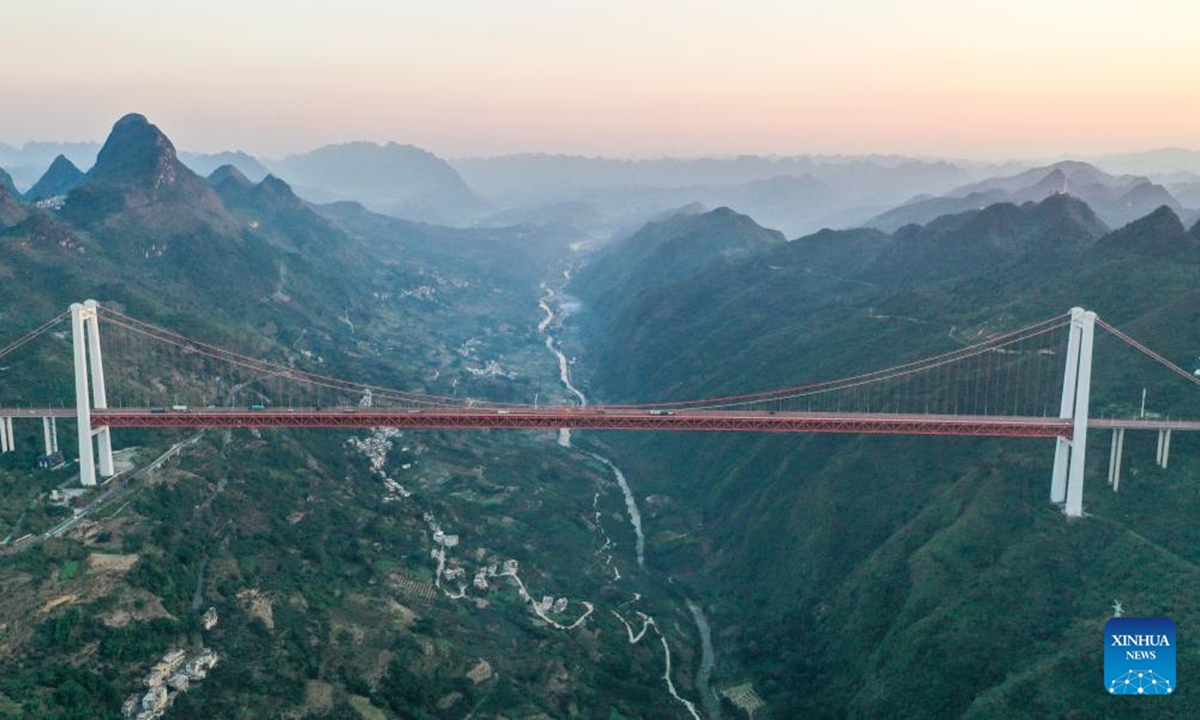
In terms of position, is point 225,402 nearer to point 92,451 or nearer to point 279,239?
point 92,451

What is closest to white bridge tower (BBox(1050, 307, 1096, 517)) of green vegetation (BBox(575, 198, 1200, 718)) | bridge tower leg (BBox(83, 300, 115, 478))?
green vegetation (BBox(575, 198, 1200, 718))

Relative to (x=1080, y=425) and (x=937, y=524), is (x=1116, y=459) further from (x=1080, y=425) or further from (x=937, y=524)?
(x=937, y=524)

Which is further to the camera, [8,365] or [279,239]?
Result: [279,239]

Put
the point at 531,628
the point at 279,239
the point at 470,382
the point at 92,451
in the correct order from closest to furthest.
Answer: the point at 92,451 < the point at 531,628 < the point at 470,382 < the point at 279,239

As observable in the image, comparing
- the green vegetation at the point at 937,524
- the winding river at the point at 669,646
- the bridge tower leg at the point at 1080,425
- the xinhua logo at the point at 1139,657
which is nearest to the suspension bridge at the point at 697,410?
the bridge tower leg at the point at 1080,425

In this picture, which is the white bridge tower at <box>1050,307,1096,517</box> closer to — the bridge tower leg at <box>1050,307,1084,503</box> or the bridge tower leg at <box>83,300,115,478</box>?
the bridge tower leg at <box>1050,307,1084,503</box>

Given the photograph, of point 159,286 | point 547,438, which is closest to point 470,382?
point 547,438
